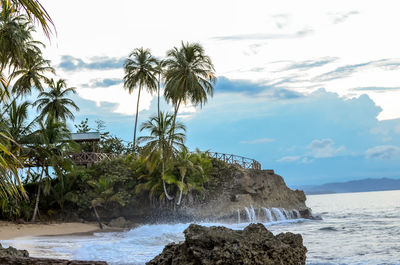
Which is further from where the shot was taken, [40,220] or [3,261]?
[40,220]

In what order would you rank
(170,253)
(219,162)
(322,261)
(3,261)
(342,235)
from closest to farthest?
1. (3,261)
2. (170,253)
3. (322,261)
4. (342,235)
5. (219,162)

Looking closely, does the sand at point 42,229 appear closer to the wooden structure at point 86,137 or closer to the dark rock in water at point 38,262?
the wooden structure at point 86,137

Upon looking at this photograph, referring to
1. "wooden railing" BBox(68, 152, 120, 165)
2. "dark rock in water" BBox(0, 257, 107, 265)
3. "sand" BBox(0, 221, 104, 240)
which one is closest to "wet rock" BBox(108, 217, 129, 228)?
"sand" BBox(0, 221, 104, 240)

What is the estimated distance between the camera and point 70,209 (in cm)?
2812

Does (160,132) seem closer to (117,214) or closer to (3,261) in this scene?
(117,214)

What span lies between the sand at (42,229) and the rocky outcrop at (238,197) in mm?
6090

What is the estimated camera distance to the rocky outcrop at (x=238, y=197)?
94.9 ft

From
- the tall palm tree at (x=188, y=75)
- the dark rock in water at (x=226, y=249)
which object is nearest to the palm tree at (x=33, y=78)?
the tall palm tree at (x=188, y=75)

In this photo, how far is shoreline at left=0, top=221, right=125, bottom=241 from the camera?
74.2 ft

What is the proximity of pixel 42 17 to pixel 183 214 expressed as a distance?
24.3m

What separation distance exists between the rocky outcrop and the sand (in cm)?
609

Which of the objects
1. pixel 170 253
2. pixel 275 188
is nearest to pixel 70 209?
pixel 275 188

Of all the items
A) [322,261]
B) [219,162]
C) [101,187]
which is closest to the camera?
[322,261]

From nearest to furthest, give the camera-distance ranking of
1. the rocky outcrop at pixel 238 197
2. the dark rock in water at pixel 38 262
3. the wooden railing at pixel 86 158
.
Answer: the dark rock in water at pixel 38 262
the rocky outcrop at pixel 238 197
the wooden railing at pixel 86 158
